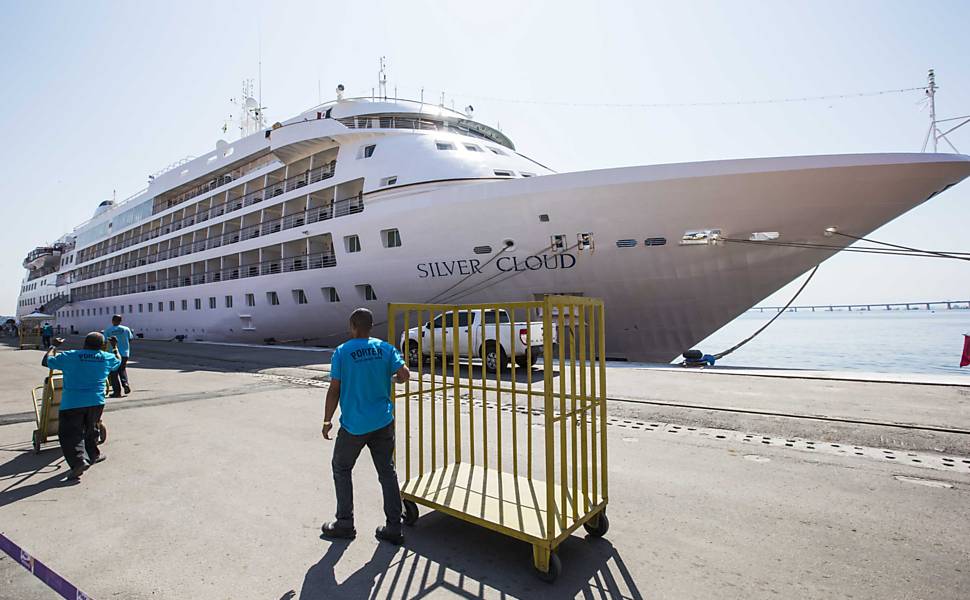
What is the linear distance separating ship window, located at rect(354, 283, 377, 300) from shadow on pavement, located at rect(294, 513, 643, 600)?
47.7ft

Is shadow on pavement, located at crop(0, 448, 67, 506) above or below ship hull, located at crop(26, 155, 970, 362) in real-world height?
below

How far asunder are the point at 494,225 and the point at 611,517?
35.1ft

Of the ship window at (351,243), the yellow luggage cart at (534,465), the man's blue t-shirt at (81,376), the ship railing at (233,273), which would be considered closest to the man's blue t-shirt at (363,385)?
the yellow luggage cart at (534,465)

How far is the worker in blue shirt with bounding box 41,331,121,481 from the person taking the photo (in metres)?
4.56

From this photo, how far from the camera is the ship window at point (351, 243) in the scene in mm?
17234

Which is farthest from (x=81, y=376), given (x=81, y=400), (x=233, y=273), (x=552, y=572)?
(x=233, y=273)

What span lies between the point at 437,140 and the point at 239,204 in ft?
46.5

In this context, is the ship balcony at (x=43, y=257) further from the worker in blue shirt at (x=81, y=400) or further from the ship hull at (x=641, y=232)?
the worker in blue shirt at (x=81, y=400)

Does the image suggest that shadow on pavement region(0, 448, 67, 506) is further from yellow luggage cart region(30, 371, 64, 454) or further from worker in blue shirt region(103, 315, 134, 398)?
worker in blue shirt region(103, 315, 134, 398)

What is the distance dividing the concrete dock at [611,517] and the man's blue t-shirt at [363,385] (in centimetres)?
77

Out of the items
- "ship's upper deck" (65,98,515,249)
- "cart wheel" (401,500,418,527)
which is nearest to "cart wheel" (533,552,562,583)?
"cart wheel" (401,500,418,527)

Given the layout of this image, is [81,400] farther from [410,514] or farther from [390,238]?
[390,238]

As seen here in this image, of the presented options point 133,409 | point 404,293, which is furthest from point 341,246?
point 133,409

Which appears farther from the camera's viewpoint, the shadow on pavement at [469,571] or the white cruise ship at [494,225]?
the white cruise ship at [494,225]
